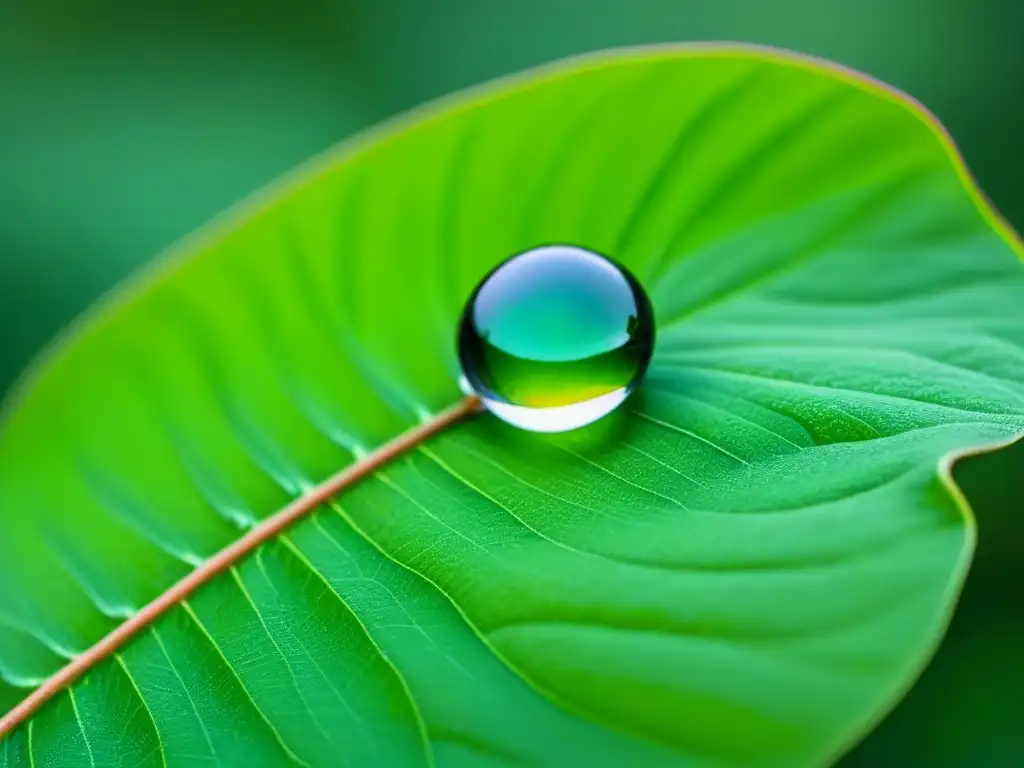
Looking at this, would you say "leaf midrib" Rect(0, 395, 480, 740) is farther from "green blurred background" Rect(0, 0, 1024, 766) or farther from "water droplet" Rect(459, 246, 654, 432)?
"green blurred background" Rect(0, 0, 1024, 766)

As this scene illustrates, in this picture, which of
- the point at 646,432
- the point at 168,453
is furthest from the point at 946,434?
the point at 168,453

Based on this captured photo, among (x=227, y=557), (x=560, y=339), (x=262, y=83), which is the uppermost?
(x=262, y=83)

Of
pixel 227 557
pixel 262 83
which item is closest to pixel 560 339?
pixel 227 557

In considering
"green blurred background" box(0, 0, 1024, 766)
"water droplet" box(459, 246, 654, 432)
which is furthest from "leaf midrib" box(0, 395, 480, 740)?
"green blurred background" box(0, 0, 1024, 766)

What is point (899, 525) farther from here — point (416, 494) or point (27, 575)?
point (27, 575)

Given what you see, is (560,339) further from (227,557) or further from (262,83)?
(262,83)

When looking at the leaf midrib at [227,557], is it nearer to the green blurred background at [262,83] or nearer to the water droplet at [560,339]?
the water droplet at [560,339]
